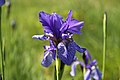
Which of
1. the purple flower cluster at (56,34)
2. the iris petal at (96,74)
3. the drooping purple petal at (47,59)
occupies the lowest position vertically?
the iris petal at (96,74)

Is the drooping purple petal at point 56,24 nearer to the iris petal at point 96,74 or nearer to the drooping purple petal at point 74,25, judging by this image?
the drooping purple petal at point 74,25

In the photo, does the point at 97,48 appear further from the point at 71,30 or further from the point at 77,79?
the point at 71,30

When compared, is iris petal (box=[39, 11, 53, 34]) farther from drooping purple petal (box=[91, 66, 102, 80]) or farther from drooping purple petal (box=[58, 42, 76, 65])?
drooping purple petal (box=[91, 66, 102, 80])

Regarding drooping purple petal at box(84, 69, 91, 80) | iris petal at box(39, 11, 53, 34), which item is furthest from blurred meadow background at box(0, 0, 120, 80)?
iris petal at box(39, 11, 53, 34)

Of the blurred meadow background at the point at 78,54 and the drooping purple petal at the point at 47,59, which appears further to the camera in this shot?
the blurred meadow background at the point at 78,54

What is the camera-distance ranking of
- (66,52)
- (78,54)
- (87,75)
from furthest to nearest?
(78,54) → (87,75) → (66,52)

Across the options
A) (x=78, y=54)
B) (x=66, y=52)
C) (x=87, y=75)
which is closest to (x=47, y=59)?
(x=66, y=52)

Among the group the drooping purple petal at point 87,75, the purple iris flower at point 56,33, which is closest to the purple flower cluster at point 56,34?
the purple iris flower at point 56,33

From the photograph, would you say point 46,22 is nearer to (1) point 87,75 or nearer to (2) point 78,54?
(1) point 87,75

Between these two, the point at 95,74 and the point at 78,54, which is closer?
the point at 95,74

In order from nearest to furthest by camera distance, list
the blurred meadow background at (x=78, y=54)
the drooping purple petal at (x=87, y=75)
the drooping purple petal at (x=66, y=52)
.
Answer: the drooping purple petal at (x=66, y=52), the drooping purple petal at (x=87, y=75), the blurred meadow background at (x=78, y=54)
